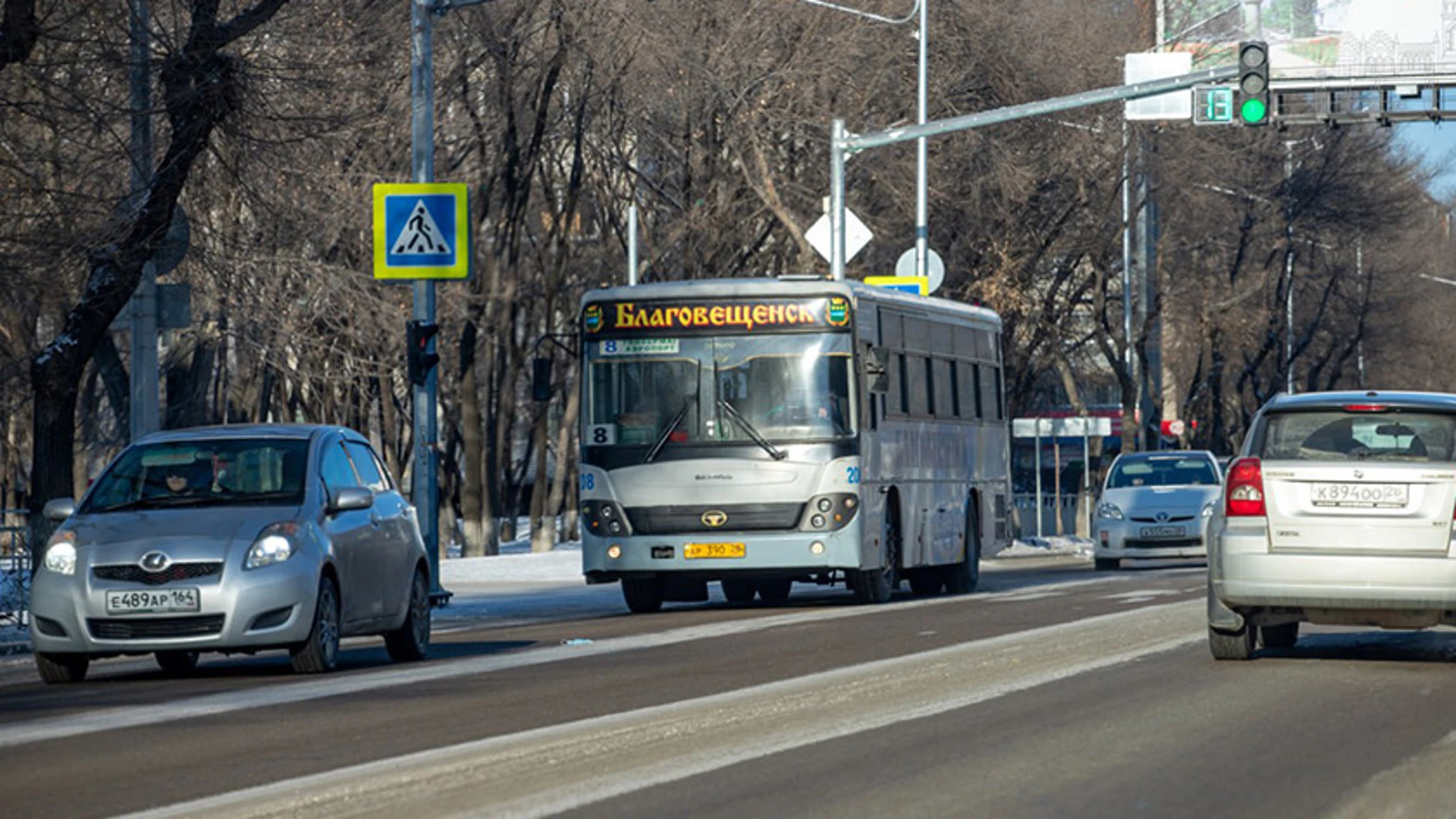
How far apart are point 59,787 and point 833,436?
567 inches

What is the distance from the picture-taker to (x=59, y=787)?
10.1 m

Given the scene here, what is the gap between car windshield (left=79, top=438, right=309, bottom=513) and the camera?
1616 cm

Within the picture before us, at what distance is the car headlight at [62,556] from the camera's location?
1552 centimetres

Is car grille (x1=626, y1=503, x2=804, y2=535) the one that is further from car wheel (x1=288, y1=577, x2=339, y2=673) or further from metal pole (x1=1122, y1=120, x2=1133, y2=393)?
metal pole (x1=1122, y1=120, x2=1133, y2=393)

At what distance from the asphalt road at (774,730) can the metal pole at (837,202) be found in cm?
1509

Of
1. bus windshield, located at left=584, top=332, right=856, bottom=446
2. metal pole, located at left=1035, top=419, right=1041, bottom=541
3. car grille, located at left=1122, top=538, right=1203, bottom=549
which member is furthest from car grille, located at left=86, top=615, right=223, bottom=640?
metal pole, located at left=1035, top=419, right=1041, bottom=541

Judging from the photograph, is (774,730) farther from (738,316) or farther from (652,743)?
(738,316)

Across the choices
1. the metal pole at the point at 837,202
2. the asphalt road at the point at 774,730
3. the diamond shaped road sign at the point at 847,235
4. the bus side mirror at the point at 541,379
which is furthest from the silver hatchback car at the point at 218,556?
the diamond shaped road sign at the point at 847,235

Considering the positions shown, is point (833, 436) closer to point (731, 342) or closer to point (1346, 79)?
point (731, 342)

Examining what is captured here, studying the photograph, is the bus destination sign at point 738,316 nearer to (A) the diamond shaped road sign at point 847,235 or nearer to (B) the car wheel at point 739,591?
(B) the car wheel at point 739,591

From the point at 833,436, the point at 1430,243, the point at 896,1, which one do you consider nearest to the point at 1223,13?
the point at 896,1

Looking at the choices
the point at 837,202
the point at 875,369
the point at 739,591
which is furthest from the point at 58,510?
the point at 837,202

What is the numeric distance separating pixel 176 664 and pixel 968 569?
42.9ft

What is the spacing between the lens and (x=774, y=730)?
1183 cm
